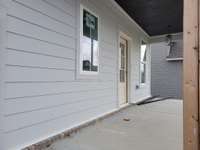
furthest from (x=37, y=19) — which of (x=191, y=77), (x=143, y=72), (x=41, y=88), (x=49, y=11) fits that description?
(x=143, y=72)

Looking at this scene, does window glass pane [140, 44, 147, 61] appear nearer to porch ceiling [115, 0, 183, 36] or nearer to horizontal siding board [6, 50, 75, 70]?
porch ceiling [115, 0, 183, 36]

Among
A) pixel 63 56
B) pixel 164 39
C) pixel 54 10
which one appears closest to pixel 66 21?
pixel 54 10

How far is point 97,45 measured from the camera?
3.76 metres

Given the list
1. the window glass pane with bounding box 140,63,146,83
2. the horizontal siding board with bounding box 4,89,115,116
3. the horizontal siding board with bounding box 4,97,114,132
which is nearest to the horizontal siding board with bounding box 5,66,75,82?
the horizontal siding board with bounding box 4,89,115,116

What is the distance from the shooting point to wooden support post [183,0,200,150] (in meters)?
1.15

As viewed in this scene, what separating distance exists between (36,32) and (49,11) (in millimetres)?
424

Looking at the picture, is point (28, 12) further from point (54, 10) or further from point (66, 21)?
point (66, 21)

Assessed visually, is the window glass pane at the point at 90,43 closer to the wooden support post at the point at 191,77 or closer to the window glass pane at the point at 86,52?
the window glass pane at the point at 86,52

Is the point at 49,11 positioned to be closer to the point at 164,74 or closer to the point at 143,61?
the point at 143,61

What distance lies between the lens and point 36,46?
222 cm

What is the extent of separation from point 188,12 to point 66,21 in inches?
78.8

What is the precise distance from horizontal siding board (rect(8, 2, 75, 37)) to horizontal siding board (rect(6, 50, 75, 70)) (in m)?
0.42

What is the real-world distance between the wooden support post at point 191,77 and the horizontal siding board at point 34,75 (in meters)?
1.70

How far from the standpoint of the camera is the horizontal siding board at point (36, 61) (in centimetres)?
192
